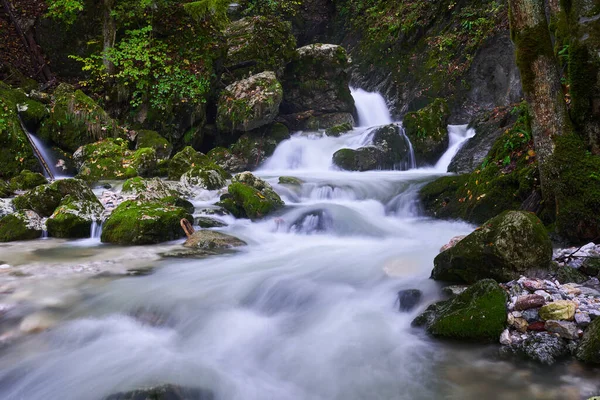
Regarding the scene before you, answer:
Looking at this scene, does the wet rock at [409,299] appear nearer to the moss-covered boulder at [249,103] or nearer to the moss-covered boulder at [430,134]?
the moss-covered boulder at [430,134]

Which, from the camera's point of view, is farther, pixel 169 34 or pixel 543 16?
pixel 169 34

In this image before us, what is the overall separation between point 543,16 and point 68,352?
6.09m

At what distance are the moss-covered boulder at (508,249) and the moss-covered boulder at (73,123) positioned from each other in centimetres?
1212

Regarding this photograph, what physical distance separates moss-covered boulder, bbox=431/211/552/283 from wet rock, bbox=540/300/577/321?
0.60 metres

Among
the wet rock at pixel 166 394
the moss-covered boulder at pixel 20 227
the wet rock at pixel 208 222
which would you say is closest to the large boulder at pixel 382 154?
the wet rock at pixel 208 222

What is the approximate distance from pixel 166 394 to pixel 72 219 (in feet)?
17.3

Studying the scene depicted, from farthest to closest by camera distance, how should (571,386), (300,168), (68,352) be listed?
1. (300,168)
2. (68,352)
3. (571,386)

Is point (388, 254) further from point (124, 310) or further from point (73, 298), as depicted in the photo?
point (73, 298)

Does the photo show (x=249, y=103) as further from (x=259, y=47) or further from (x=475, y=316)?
(x=475, y=316)

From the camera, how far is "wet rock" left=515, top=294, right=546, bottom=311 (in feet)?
10.3

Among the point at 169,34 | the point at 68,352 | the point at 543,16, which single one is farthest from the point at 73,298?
the point at 169,34

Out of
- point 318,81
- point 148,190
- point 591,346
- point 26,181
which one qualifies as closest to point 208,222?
point 148,190

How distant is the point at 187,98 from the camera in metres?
14.6

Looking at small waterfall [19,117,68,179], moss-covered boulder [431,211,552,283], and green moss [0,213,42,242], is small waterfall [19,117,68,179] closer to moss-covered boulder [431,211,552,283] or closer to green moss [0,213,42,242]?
green moss [0,213,42,242]
